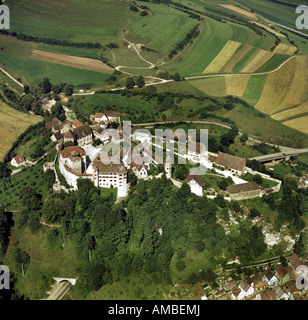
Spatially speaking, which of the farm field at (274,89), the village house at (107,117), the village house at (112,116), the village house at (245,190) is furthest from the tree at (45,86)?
the village house at (245,190)

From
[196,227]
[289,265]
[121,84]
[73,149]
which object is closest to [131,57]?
[121,84]

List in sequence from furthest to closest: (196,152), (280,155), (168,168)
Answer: (280,155)
(196,152)
(168,168)

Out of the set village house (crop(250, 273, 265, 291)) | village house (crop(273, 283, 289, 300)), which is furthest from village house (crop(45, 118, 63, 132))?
village house (crop(273, 283, 289, 300))

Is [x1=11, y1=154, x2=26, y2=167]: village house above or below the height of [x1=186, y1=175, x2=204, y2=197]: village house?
above

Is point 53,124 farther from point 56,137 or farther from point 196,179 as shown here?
point 196,179

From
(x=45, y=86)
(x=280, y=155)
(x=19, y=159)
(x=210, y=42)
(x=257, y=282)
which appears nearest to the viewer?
(x=257, y=282)

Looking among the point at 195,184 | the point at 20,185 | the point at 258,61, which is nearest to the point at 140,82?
the point at 258,61

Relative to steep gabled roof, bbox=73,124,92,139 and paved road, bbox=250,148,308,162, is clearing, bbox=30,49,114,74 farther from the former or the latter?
paved road, bbox=250,148,308,162
